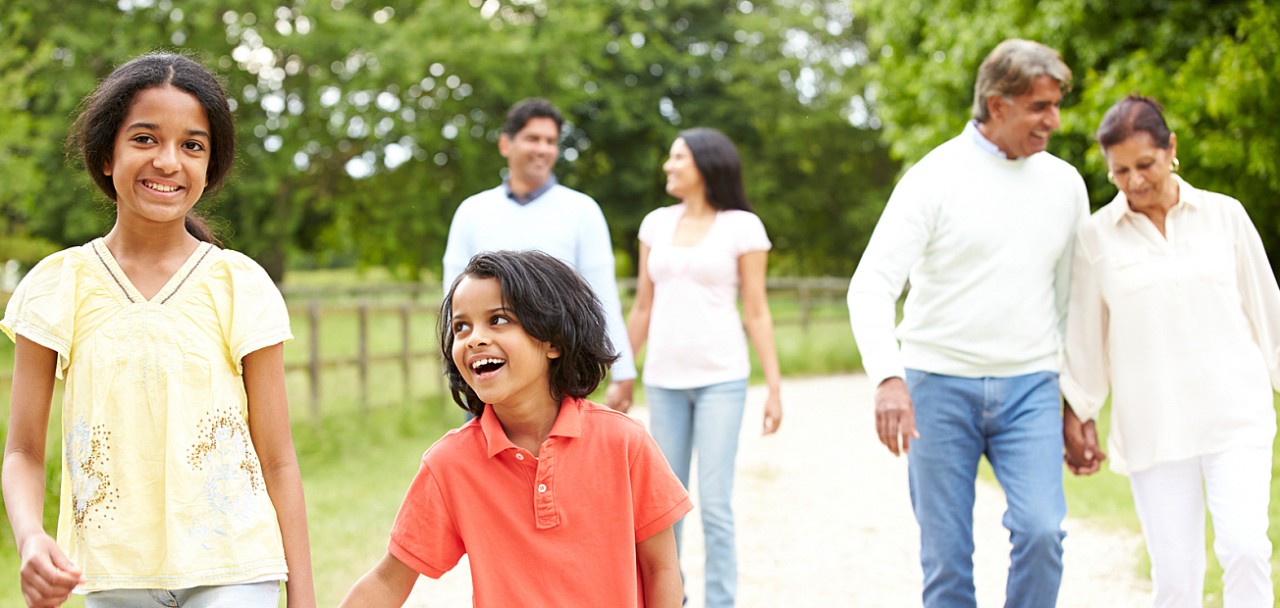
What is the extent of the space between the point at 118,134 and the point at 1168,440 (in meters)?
3.24

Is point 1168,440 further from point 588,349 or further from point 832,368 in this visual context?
point 832,368

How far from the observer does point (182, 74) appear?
9.33 ft

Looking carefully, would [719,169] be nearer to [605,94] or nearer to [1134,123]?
[1134,123]

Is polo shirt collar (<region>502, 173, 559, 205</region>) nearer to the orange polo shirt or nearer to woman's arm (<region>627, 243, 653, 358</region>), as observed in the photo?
woman's arm (<region>627, 243, 653, 358</region>)

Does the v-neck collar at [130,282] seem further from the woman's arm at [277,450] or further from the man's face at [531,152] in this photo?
the man's face at [531,152]

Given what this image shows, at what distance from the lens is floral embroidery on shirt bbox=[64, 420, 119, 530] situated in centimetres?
268

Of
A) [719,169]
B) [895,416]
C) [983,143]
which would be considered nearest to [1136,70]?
[719,169]

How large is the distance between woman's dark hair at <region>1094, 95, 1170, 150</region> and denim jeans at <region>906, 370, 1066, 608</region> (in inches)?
31.7

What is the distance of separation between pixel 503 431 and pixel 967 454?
209 centimetres

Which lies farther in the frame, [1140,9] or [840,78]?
[840,78]

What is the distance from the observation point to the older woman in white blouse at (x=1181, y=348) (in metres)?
4.18

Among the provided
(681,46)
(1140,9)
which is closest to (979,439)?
(1140,9)

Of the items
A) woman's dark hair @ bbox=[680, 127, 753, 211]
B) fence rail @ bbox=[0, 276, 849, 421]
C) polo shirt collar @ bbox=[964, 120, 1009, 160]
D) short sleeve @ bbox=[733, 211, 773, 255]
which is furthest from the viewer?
fence rail @ bbox=[0, 276, 849, 421]

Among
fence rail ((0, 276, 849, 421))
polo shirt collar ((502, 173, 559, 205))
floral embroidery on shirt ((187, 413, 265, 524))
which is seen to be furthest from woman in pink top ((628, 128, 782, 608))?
fence rail ((0, 276, 849, 421))
